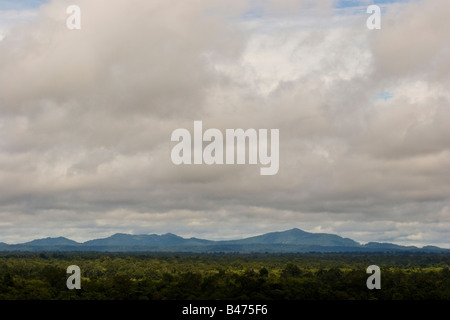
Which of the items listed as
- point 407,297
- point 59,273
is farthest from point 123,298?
point 407,297
